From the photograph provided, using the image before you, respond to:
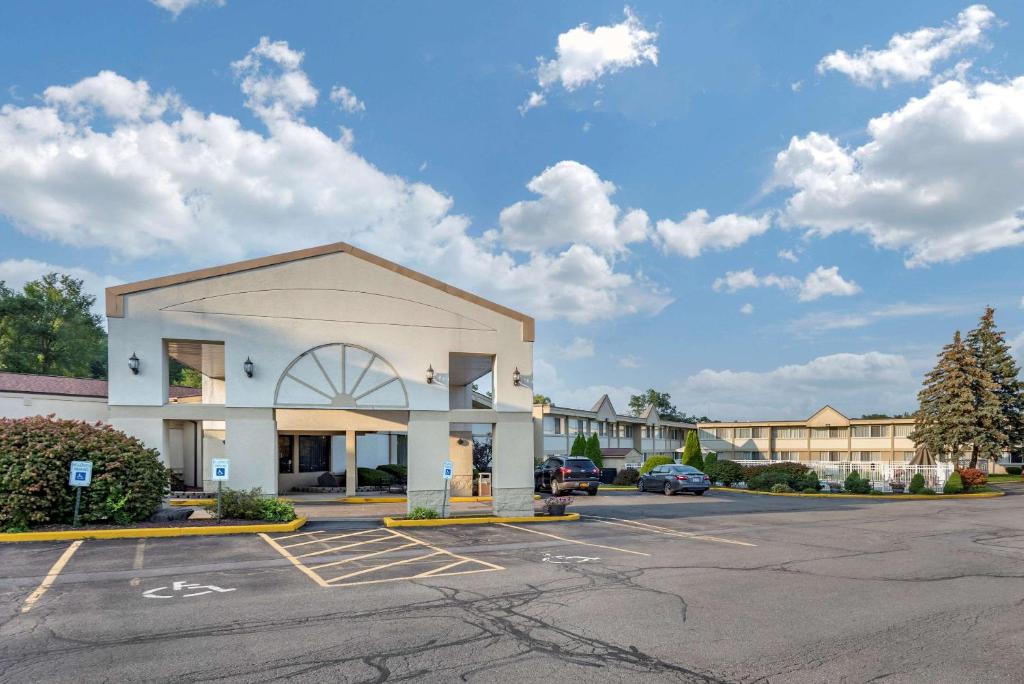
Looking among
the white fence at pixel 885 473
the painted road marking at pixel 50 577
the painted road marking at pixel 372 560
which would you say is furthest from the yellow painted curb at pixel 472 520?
the white fence at pixel 885 473

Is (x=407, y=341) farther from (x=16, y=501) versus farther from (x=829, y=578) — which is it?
(x=829, y=578)

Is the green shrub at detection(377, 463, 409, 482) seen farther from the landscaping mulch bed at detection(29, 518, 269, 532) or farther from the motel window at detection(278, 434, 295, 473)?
the landscaping mulch bed at detection(29, 518, 269, 532)

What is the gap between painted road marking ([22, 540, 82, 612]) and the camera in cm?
930

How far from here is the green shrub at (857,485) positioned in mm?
33188

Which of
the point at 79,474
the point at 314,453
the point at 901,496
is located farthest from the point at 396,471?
the point at 901,496

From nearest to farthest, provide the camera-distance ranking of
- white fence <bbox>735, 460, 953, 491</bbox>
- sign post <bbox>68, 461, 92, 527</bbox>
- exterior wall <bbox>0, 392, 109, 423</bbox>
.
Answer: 1. sign post <bbox>68, 461, 92, 527</bbox>
2. exterior wall <bbox>0, 392, 109, 423</bbox>
3. white fence <bbox>735, 460, 953, 491</bbox>

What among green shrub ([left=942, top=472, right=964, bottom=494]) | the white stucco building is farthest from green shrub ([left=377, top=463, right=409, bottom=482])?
green shrub ([left=942, top=472, right=964, bottom=494])

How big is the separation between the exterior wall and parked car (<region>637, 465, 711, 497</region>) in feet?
75.9

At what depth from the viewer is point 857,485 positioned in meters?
33.2

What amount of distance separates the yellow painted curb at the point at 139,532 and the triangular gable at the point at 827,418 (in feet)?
180

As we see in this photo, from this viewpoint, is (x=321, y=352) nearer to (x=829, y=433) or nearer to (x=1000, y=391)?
(x=1000, y=391)

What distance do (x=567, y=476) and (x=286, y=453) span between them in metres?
12.5

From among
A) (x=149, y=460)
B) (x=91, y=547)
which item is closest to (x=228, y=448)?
(x=149, y=460)

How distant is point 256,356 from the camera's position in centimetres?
1809
